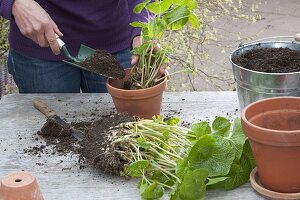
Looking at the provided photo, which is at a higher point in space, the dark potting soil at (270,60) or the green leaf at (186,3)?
the green leaf at (186,3)

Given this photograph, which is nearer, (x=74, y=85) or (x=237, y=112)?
(x=237, y=112)

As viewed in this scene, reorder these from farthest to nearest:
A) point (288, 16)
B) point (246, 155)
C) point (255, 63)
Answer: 1. point (288, 16)
2. point (255, 63)
3. point (246, 155)

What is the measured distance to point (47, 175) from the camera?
1.41 m

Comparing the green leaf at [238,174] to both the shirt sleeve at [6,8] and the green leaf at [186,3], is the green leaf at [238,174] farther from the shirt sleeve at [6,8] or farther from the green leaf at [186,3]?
the shirt sleeve at [6,8]

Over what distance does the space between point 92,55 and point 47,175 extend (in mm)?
412

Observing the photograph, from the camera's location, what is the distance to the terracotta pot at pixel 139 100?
5.07ft

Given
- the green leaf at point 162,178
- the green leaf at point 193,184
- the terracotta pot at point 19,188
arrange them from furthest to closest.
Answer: the green leaf at point 162,178, the green leaf at point 193,184, the terracotta pot at point 19,188

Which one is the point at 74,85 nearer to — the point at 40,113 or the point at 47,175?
the point at 40,113

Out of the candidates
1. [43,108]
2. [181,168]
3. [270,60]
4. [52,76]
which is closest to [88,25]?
[52,76]

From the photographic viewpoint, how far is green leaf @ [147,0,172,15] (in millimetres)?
1477

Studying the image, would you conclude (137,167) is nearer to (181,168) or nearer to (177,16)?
(181,168)

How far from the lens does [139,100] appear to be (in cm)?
156

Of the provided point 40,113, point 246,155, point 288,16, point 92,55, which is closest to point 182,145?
point 246,155

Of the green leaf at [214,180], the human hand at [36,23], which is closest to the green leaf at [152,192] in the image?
the green leaf at [214,180]
